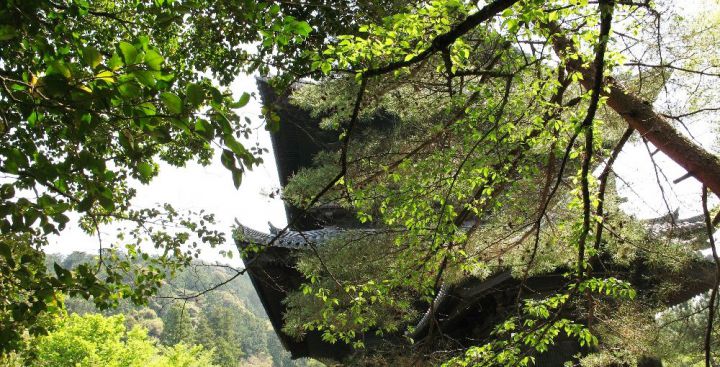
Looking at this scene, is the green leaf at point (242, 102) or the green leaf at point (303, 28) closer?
the green leaf at point (242, 102)

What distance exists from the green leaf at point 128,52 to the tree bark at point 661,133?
2813 millimetres

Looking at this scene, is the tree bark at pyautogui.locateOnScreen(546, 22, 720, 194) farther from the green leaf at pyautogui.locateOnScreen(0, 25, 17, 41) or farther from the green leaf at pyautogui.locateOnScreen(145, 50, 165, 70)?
the green leaf at pyautogui.locateOnScreen(0, 25, 17, 41)

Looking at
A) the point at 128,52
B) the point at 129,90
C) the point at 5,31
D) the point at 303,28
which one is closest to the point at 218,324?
the point at 303,28

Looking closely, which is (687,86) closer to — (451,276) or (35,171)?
(451,276)

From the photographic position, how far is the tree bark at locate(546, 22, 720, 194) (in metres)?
3.40

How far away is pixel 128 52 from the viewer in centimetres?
118

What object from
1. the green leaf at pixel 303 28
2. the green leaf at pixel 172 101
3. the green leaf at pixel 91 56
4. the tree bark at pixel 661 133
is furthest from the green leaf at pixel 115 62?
the tree bark at pixel 661 133

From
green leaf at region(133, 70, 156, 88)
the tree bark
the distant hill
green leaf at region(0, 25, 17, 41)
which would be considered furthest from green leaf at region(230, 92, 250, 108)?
the distant hill

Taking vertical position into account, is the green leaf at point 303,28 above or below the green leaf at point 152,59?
above

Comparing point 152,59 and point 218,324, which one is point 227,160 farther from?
point 218,324

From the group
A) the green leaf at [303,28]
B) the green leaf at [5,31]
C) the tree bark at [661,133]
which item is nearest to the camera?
the green leaf at [5,31]

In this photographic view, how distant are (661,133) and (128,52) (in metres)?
3.49

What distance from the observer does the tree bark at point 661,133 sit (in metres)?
3.40

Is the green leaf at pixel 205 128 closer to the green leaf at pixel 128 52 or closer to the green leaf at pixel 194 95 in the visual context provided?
the green leaf at pixel 194 95
